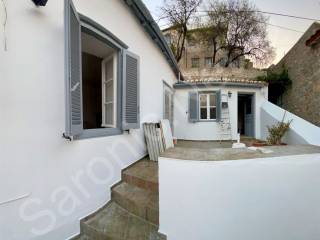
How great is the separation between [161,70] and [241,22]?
14.5m

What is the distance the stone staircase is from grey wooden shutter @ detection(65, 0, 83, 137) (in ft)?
4.35

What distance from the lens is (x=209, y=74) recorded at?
42.4ft

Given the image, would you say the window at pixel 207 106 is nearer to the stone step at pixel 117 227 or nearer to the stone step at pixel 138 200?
the stone step at pixel 138 200

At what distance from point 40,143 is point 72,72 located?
2.84 ft

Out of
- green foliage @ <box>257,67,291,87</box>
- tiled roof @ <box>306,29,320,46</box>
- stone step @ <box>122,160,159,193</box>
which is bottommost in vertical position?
stone step @ <box>122,160,159,193</box>

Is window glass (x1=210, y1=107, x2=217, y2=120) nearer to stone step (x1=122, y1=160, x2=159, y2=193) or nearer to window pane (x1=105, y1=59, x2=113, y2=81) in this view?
stone step (x1=122, y1=160, x2=159, y2=193)

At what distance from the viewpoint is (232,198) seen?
2137 mm

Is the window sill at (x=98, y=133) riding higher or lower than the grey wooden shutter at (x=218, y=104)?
lower

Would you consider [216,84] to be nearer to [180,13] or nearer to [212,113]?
[212,113]

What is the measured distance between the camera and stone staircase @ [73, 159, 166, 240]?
238 centimetres

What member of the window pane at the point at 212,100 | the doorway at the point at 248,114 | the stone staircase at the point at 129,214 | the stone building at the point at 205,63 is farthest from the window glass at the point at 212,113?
the stone staircase at the point at 129,214

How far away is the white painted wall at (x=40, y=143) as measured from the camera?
1.80m

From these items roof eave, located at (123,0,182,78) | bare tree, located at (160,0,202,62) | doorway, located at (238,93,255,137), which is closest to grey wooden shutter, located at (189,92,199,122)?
doorway, located at (238,93,255,137)

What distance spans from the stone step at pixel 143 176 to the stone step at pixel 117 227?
0.49 meters
